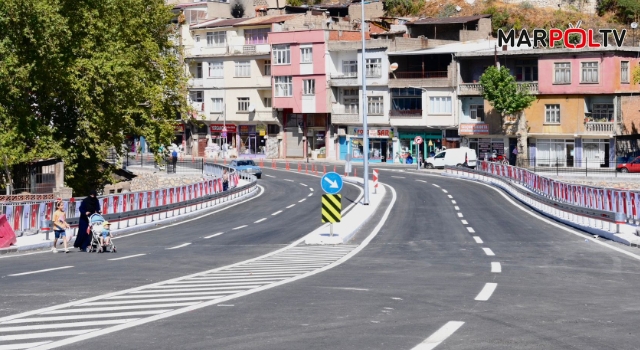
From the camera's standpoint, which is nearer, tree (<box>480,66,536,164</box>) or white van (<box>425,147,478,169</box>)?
white van (<box>425,147,478,169</box>)

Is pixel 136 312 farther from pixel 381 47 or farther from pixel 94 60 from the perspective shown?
pixel 381 47

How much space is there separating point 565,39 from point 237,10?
53.0 meters

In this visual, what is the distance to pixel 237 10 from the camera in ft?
406

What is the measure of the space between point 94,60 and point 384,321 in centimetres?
4079

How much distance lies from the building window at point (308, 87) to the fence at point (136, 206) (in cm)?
4084

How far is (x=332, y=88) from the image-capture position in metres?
100

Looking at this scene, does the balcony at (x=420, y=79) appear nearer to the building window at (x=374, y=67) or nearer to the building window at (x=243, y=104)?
the building window at (x=374, y=67)

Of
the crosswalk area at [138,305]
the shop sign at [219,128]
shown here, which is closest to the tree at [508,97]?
the shop sign at [219,128]

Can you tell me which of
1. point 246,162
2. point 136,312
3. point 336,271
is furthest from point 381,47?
point 136,312

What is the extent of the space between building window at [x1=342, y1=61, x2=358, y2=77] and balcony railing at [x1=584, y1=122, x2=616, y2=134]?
86.7 ft

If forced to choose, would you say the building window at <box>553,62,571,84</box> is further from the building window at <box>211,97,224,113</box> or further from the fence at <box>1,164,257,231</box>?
the building window at <box>211,97,224,113</box>

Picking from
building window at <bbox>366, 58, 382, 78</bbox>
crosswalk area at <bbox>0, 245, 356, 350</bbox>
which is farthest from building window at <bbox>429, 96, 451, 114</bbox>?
crosswalk area at <bbox>0, 245, 356, 350</bbox>

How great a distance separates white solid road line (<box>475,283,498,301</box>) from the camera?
51.3 feet

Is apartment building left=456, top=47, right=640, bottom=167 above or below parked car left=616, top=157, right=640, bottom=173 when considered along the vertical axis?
above
